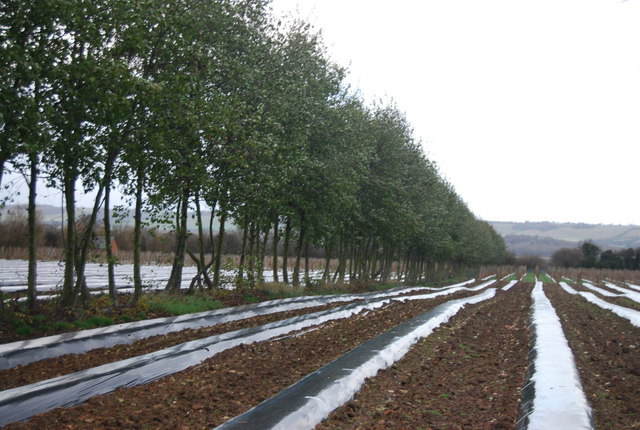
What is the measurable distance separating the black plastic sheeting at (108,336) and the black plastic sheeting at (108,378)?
1711 millimetres

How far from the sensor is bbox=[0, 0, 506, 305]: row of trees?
10633 millimetres

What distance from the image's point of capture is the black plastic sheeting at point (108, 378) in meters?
7.00

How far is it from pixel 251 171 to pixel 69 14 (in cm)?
819

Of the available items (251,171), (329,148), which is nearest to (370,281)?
(329,148)

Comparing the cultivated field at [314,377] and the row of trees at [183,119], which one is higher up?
the row of trees at [183,119]

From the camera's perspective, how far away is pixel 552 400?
7668mm

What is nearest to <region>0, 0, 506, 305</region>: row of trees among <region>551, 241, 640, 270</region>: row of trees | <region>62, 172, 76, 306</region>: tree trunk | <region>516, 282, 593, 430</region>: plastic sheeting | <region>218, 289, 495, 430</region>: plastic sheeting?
<region>62, 172, 76, 306</region>: tree trunk

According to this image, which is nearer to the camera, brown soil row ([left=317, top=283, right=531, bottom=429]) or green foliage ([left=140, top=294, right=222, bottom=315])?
brown soil row ([left=317, top=283, right=531, bottom=429])

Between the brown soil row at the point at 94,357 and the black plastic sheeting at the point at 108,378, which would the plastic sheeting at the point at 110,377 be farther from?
the brown soil row at the point at 94,357

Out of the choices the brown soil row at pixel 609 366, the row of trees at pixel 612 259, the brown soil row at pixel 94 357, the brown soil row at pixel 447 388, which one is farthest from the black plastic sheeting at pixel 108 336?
the row of trees at pixel 612 259

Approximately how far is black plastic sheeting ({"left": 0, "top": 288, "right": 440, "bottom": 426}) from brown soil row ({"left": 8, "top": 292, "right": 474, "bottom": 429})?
0.20 meters

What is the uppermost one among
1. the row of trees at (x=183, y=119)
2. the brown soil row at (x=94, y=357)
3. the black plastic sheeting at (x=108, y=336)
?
the row of trees at (x=183, y=119)

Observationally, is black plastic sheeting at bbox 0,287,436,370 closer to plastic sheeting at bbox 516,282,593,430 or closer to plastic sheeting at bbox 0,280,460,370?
plastic sheeting at bbox 0,280,460,370

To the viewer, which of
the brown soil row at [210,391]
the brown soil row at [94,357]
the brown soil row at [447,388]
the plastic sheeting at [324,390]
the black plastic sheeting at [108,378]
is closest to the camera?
the plastic sheeting at [324,390]
